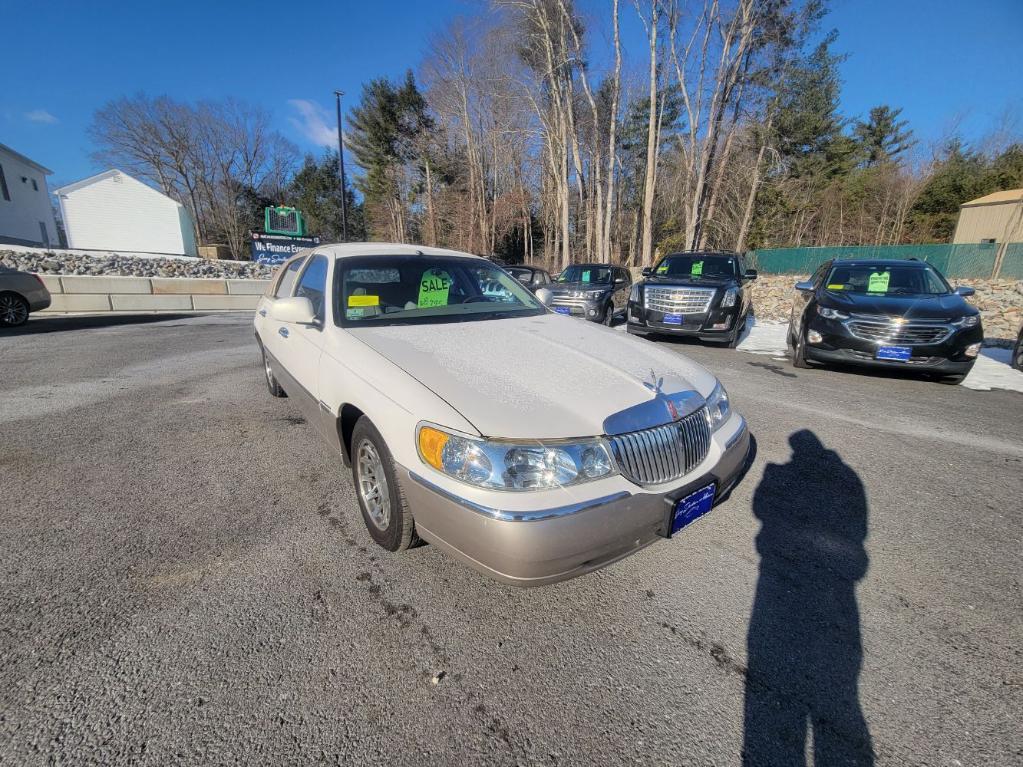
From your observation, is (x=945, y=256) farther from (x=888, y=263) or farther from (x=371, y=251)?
(x=371, y=251)

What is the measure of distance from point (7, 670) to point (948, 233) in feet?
121

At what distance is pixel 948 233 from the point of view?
24594 millimetres

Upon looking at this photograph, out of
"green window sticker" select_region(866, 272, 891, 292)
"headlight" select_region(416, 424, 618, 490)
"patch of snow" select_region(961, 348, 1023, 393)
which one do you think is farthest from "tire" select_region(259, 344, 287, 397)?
"patch of snow" select_region(961, 348, 1023, 393)

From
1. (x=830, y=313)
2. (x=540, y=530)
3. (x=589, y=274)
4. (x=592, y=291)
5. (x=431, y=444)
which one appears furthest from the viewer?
(x=589, y=274)

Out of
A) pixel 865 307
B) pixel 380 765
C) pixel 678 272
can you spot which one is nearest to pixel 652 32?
pixel 678 272

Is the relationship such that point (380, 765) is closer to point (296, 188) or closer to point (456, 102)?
point (456, 102)

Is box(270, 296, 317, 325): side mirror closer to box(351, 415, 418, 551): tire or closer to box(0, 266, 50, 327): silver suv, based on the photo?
box(351, 415, 418, 551): tire

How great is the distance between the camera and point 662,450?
1869 millimetres

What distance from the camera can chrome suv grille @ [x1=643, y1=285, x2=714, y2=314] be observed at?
7.38 meters

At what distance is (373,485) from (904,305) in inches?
257

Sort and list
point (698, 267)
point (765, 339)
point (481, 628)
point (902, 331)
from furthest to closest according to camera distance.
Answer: point (765, 339), point (698, 267), point (902, 331), point (481, 628)

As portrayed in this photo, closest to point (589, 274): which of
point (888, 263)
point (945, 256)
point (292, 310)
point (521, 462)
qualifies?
point (888, 263)

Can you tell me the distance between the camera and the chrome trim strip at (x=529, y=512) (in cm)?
155

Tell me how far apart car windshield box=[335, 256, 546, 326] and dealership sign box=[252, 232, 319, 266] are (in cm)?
1628
